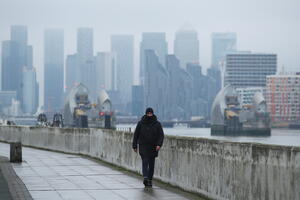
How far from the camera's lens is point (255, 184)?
11.9 meters

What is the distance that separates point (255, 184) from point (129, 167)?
32.2ft

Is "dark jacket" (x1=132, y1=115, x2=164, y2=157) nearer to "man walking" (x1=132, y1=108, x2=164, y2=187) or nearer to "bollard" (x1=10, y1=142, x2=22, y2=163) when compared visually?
"man walking" (x1=132, y1=108, x2=164, y2=187)

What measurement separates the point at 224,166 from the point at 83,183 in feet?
15.8

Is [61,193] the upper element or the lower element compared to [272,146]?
lower

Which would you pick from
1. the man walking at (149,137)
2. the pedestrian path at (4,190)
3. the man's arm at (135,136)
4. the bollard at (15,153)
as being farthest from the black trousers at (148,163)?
the bollard at (15,153)

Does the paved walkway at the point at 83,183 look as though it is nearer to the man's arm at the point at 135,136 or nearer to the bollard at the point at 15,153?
the bollard at the point at 15,153

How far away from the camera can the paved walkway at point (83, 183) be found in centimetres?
1471

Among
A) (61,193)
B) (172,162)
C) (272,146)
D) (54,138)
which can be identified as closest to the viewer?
(272,146)

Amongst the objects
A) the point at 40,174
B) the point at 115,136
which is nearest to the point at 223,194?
the point at 40,174

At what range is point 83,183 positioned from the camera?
17328mm

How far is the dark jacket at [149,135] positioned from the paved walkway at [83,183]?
81cm

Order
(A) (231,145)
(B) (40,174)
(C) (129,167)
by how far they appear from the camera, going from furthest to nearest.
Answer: (C) (129,167) < (B) (40,174) < (A) (231,145)

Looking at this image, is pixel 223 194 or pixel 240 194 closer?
pixel 240 194

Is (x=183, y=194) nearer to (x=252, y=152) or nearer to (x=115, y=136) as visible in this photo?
(x=252, y=152)
